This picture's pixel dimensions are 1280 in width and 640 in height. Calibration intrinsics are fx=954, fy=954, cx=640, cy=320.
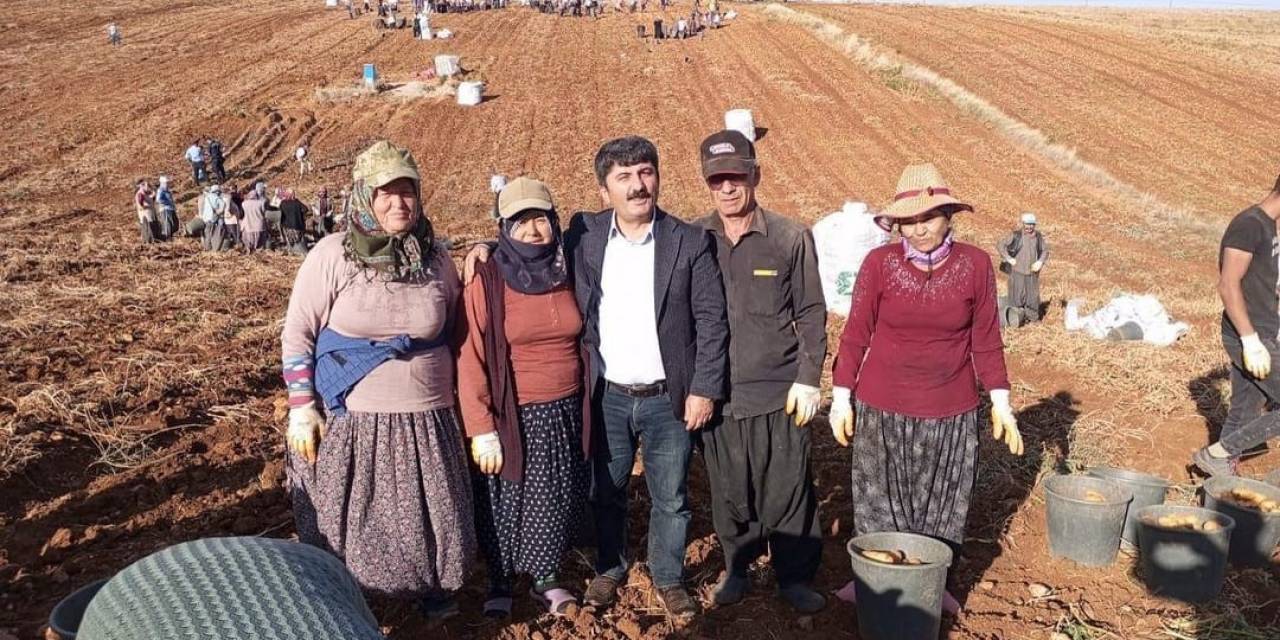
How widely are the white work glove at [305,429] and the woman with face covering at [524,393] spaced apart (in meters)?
0.45

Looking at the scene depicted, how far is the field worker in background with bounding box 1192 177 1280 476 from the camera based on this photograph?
3859mm

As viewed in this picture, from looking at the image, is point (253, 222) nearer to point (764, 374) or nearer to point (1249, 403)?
point (764, 374)

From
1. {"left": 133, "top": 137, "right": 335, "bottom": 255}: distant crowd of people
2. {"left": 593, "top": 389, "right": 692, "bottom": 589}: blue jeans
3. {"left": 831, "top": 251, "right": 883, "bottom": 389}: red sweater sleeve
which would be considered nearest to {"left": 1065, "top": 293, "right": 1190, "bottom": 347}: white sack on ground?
{"left": 831, "top": 251, "right": 883, "bottom": 389}: red sweater sleeve

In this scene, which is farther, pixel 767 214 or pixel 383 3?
pixel 383 3

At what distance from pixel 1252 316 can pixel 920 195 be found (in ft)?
6.56

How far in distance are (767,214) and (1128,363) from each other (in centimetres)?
451

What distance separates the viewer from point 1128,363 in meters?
Answer: 6.59

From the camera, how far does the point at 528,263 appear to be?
296 centimetres

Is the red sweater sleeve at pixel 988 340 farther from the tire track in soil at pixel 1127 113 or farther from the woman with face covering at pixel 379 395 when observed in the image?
the tire track in soil at pixel 1127 113

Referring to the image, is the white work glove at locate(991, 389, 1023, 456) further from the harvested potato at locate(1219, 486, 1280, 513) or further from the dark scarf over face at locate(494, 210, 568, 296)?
the dark scarf over face at locate(494, 210, 568, 296)

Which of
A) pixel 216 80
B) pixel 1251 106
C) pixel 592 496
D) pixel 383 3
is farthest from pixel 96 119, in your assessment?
pixel 1251 106

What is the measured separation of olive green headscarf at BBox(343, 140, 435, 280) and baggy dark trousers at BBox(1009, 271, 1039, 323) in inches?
279

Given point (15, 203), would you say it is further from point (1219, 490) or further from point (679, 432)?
point (1219, 490)

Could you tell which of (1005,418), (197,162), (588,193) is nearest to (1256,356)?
(1005,418)
